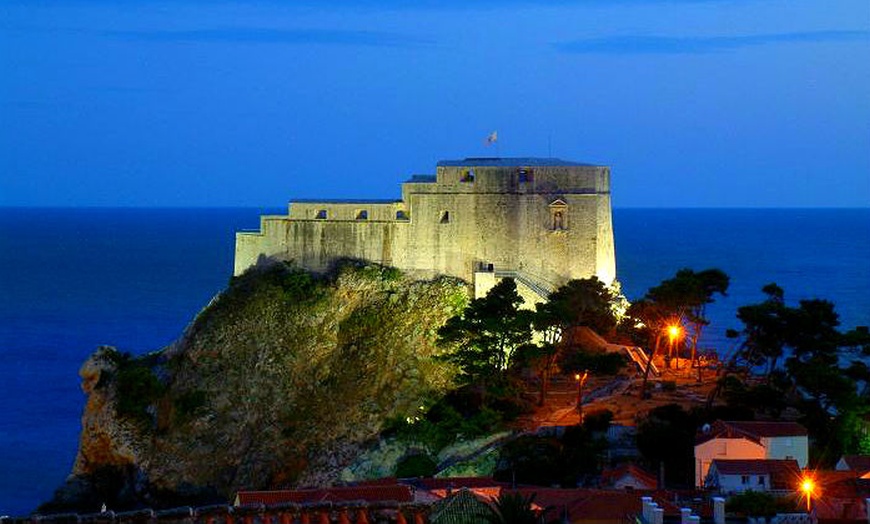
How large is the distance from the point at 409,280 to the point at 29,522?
24.3 meters

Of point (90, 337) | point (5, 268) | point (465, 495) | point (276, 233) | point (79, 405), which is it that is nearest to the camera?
point (465, 495)

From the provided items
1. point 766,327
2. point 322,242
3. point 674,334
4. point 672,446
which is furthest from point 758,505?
point 322,242

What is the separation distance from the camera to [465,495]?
1393 inches

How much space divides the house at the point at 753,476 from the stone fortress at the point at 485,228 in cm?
1779

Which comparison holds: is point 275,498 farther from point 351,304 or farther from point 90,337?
point 90,337

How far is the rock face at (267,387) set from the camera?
175 feet

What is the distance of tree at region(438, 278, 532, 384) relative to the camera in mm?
51094

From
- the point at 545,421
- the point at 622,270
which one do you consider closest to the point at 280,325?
the point at 545,421

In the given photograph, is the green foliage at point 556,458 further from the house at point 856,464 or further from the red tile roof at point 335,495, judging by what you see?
the house at point 856,464

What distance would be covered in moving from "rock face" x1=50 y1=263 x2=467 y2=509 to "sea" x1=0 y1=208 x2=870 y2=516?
6.18 m

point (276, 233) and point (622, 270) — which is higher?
point (622, 270)

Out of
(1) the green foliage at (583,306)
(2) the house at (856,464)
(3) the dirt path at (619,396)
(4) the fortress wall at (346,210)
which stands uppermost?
(4) the fortress wall at (346,210)

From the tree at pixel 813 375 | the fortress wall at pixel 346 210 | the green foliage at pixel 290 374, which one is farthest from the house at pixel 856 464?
the fortress wall at pixel 346 210

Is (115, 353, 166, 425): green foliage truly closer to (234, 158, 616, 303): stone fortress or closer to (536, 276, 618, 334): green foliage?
(234, 158, 616, 303): stone fortress
